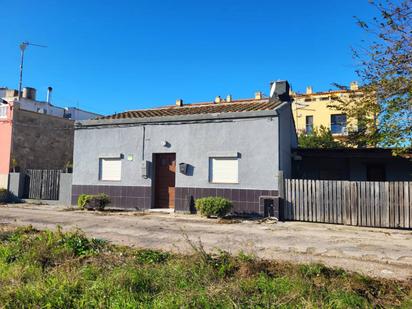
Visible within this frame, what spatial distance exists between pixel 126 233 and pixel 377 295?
21.3 ft

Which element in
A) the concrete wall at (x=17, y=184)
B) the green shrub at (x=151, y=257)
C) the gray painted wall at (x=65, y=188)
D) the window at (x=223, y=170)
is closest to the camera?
the green shrub at (x=151, y=257)

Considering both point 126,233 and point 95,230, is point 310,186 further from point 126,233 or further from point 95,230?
point 95,230

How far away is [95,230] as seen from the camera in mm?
9484

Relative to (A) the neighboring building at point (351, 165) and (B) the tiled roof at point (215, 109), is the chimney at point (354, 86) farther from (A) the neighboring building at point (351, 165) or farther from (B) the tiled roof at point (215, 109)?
(A) the neighboring building at point (351, 165)

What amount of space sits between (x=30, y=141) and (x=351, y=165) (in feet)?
62.8

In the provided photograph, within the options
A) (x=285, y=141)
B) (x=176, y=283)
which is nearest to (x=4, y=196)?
(x=285, y=141)

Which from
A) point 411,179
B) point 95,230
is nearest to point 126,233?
point 95,230

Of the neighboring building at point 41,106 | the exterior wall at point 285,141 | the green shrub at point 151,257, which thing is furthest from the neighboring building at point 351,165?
the neighboring building at point 41,106

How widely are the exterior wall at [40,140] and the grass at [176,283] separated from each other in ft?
52.8

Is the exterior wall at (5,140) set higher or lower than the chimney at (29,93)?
lower

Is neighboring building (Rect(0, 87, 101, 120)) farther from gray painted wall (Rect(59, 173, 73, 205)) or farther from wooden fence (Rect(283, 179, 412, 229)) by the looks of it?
wooden fence (Rect(283, 179, 412, 229))

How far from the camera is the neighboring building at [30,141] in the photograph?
64.3 ft

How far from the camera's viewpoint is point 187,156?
13.9 metres

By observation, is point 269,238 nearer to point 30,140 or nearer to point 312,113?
point 30,140
